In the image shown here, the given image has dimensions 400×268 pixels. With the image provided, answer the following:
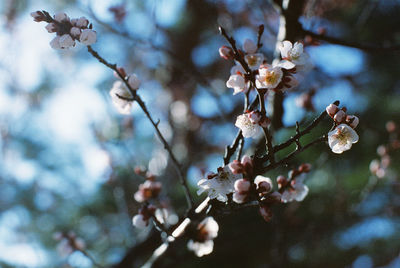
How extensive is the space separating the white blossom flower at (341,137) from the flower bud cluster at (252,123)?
0.82 ft

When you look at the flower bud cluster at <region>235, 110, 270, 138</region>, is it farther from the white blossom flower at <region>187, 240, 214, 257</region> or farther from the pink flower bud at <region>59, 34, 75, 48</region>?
the pink flower bud at <region>59, 34, 75, 48</region>

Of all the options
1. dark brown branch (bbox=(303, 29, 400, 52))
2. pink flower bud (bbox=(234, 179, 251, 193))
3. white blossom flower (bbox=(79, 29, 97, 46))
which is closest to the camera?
pink flower bud (bbox=(234, 179, 251, 193))

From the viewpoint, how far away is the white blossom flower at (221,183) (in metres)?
1.14

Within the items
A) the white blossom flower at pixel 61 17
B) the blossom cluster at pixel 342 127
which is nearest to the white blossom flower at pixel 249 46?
the blossom cluster at pixel 342 127

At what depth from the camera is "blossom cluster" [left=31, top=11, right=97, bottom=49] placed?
1.25 m

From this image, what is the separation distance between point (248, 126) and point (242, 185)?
8.5 inches

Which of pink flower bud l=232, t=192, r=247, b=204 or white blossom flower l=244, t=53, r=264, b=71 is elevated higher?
white blossom flower l=244, t=53, r=264, b=71

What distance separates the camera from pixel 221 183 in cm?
115

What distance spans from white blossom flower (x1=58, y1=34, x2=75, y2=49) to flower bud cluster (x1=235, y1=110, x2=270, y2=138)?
715 mm

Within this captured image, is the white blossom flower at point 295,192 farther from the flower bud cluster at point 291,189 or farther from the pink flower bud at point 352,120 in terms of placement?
the pink flower bud at point 352,120

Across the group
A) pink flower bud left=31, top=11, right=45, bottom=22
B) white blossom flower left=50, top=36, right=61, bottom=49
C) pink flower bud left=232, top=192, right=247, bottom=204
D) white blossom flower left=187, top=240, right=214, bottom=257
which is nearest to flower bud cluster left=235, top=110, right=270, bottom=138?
pink flower bud left=232, top=192, right=247, bottom=204

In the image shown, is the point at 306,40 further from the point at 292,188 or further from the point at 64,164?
the point at 64,164

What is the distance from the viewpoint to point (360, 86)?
4.48 m

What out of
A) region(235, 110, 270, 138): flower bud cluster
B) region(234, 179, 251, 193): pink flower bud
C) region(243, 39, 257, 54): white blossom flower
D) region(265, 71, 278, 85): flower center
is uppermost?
region(243, 39, 257, 54): white blossom flower
